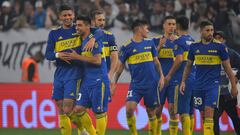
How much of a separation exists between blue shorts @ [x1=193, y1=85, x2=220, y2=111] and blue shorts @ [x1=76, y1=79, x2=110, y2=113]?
5.08ft

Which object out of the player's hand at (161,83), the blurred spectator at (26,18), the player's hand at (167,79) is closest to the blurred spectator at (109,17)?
the blurred spectator at (26,18)

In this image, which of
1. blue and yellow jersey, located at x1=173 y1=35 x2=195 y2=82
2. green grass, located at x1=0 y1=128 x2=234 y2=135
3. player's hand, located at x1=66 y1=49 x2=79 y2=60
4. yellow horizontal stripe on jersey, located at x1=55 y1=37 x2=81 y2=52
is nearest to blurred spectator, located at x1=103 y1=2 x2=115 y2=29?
green grass, located at x1=0 y1=128 x2=234 y2=135

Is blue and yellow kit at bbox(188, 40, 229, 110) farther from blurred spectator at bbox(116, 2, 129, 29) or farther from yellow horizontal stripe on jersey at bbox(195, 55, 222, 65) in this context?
blurred spectator at bbox(116, 2, 129, 29)

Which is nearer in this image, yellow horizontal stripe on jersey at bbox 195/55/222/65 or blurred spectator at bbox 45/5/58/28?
yellow horizontal stripe on jersey at bbox 195/55/222/65

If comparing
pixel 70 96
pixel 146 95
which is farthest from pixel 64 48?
pixel 146 95

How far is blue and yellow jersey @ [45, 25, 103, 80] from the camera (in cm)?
1202

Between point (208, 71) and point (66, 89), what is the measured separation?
7.92ft

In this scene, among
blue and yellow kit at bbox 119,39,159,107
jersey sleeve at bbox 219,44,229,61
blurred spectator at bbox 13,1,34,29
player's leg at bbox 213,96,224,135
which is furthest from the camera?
blurred spectator at bbox 13,1,34,29

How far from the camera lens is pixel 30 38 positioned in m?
19.8

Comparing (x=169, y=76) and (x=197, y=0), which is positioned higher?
(x=197, y=0)

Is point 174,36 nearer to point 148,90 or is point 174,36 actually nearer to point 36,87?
point 148,90

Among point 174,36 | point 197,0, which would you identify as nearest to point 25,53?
point 197,0

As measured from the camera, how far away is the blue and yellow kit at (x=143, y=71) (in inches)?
496

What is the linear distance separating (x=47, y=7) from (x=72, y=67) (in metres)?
8.63
